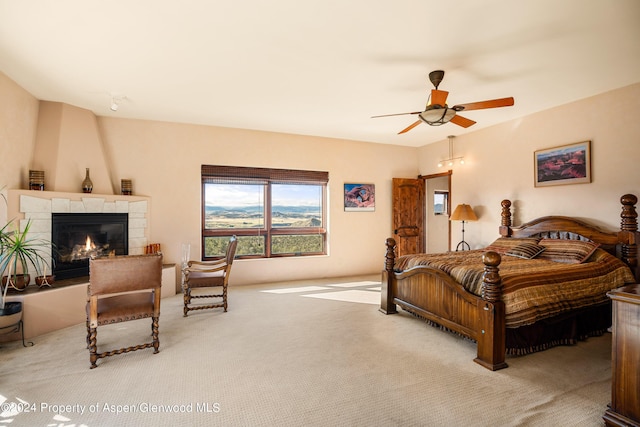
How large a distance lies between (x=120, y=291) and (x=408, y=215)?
5212 mm

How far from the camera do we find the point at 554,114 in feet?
13.7

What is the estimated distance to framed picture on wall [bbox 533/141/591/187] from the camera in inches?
152

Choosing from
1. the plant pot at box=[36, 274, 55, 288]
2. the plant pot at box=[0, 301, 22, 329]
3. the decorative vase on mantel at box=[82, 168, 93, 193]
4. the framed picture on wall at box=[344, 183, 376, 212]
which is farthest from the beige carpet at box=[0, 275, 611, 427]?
the framed picture on wall at box=[344, 183, 376, 212]

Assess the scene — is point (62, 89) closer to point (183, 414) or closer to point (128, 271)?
point (128, 271)

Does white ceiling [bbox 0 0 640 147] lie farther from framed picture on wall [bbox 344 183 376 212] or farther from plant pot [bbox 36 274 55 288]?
plant pot [bbox 36 274 55 288]

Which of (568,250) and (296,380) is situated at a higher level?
(568,250)

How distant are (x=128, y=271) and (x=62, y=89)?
8.65ft

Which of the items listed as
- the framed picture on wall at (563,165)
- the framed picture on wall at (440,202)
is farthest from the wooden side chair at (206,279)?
the framed picture on wall at (440,202)

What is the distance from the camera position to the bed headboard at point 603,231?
10.9 feet

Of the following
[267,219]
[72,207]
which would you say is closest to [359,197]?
[267,219]

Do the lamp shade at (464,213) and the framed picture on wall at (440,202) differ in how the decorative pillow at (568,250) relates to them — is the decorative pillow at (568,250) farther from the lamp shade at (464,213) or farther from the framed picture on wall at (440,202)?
the framed picture on wall at (440,202)

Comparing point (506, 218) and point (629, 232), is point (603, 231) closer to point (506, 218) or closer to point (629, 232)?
point (629, 232)

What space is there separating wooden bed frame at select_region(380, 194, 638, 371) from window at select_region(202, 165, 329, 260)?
2392 mm

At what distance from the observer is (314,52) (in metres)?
2.78
